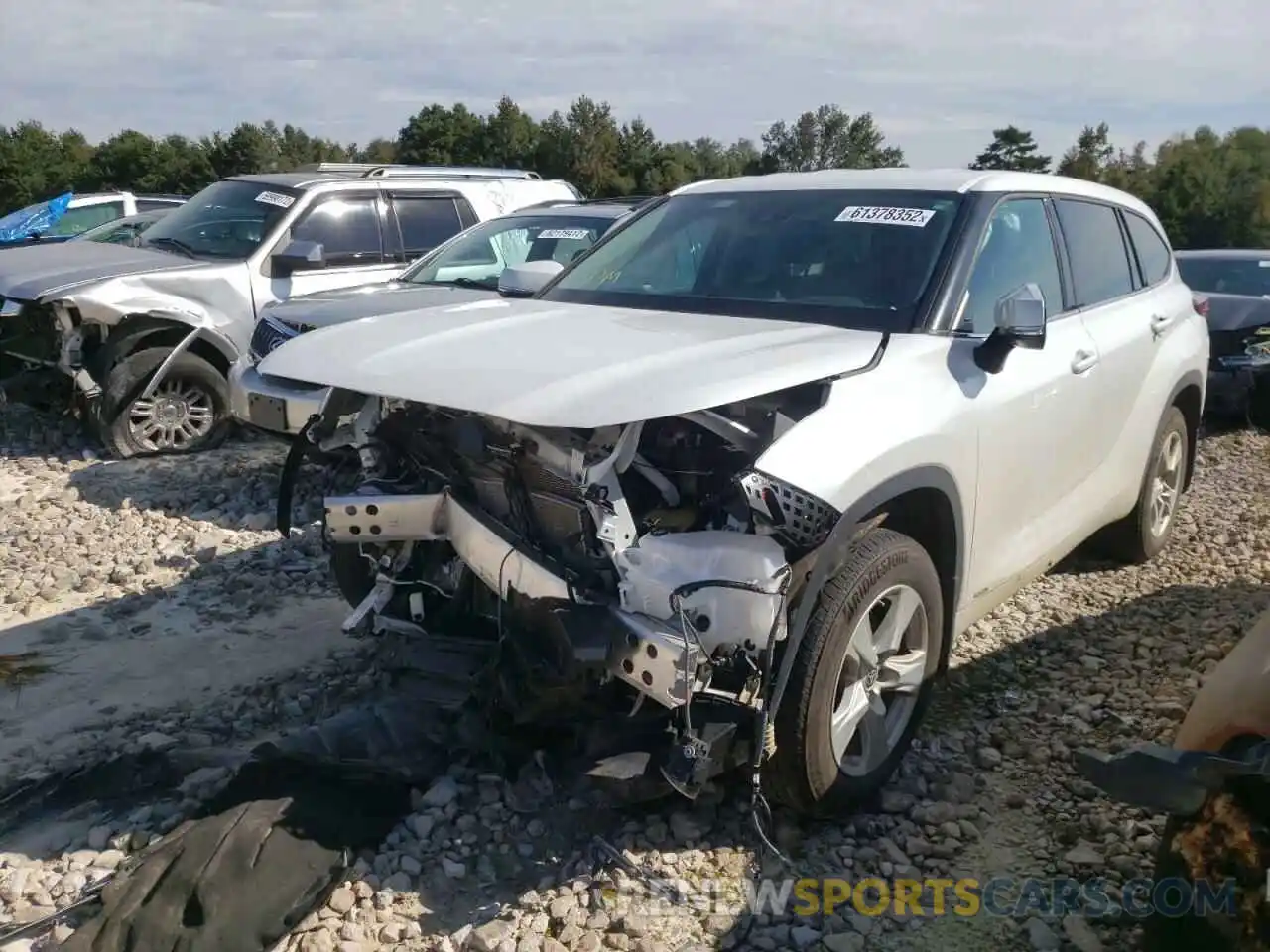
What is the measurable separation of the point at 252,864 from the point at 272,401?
2483 mm

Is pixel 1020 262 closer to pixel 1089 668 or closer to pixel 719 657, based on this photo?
pixel 1089 668

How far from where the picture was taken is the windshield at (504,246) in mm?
7916

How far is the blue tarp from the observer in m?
17.0

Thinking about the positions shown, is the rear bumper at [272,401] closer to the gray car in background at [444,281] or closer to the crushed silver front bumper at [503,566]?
the gray car in background at [444,281]

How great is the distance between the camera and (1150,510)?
215 inches

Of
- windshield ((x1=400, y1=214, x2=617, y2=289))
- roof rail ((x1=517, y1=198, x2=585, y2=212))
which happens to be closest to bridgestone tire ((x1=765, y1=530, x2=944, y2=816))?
windshield ((x1=400, y1=214, x2=617, y2=289))

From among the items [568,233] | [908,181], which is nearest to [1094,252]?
[908,181]

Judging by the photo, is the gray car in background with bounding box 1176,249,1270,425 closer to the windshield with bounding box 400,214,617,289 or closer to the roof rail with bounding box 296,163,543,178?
the windshield with bounding box 400,214,617,289

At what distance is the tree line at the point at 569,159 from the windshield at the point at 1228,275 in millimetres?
27366

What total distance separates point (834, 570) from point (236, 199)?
7.21 metres

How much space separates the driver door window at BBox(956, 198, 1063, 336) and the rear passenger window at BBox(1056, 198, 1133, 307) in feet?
0.66

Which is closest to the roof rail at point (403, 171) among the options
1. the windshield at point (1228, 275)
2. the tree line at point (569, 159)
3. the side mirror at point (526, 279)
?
the side mirror at point (526, 279)

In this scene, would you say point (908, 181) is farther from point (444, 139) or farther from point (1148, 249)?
point (444, 139)

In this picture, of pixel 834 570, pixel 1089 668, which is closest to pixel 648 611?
pixel 834 570
